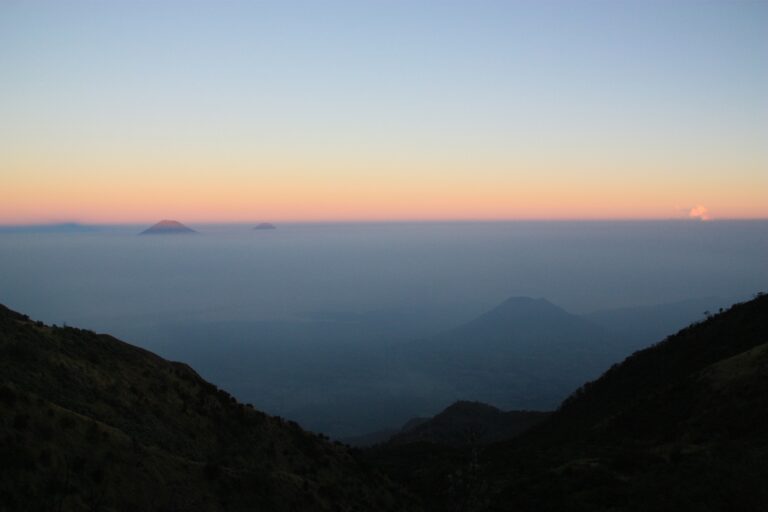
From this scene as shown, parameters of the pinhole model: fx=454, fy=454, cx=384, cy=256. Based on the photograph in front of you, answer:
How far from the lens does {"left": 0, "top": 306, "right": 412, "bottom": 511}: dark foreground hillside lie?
10477 mm

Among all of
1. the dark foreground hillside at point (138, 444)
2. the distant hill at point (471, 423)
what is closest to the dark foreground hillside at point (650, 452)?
the dark foreground hillside at point (138, 444)

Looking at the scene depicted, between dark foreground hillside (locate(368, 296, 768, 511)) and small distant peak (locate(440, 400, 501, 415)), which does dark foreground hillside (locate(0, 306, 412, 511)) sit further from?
small distant peak (locate(440, 400, 501, 415))

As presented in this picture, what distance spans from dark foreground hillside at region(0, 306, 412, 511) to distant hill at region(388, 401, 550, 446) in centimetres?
2778

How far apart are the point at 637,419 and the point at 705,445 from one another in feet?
23.2

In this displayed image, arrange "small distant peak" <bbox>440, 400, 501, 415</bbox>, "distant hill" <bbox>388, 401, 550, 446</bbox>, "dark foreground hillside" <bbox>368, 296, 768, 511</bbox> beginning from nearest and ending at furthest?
"dark foreground hillside" <bbox>368, 296, 768, 511</bbox>
"distant hill" <bbox>388, 401, 550, 446</bbox>
"small distant peak" <bbox>440, 400, 501, 415</bbox>

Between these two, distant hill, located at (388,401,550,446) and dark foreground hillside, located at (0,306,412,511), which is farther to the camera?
distant hill, located at (388,401,550,446)

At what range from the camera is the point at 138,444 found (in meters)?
12.9

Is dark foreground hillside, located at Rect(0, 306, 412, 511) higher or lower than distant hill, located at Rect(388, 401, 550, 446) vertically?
higher

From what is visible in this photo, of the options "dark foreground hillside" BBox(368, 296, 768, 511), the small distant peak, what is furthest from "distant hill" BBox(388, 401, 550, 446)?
"dark foreground hillside" BBox(368, 296, 768, 511)

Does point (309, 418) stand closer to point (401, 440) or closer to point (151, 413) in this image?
point (401, 440)

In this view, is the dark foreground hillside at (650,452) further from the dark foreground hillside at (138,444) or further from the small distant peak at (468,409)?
the small distant peak at (468,409)

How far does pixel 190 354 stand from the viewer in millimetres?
179750

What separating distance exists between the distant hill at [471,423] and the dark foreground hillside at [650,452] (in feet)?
39.8

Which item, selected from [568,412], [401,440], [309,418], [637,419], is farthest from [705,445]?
[309,418]
